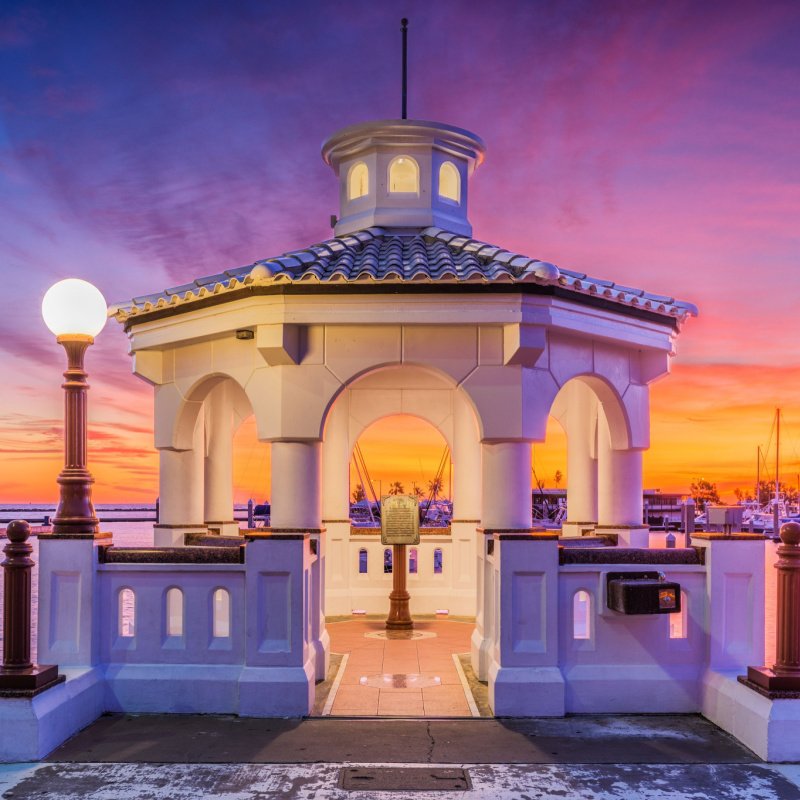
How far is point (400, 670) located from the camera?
29.6ft

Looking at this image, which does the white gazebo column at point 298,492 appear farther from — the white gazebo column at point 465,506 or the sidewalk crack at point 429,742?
the white gazebo column at point 465,506

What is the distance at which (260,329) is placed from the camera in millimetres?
7953

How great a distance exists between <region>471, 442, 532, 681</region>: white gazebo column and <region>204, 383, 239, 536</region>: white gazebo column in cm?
412

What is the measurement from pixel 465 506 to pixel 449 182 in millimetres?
4905

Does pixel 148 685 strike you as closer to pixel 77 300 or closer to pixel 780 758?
pixel 77 300

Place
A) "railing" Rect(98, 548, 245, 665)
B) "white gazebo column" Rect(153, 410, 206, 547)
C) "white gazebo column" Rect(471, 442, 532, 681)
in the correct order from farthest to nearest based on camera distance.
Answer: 1. "white gazebo column" Rect(153, 410, 206, 547)
2. "white gazebo column" Rect(471, 442, 532, 681)
3. "railing" Rect(98, 548, 245, 665)

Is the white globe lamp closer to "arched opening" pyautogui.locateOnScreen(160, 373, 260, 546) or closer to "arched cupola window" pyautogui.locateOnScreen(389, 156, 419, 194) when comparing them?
"arched opening" pyautogui.locateOnScreen(160, 373, 260, 546)

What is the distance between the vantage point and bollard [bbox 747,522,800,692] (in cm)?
635

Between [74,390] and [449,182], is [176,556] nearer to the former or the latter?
[74,390]

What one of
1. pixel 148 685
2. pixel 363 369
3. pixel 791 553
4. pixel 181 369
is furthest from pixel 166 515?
pixel 791 553

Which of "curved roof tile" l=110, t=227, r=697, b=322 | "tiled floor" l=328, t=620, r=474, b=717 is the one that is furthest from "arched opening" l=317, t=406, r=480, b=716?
"curved roof tile" l=110, t=227, r=697, b=322

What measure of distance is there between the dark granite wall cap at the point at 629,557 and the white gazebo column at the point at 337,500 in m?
5.90

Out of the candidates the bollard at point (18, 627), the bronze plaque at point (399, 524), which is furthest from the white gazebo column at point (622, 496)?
the bollard at point (18, 627)

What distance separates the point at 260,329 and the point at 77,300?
1652 millimetres
